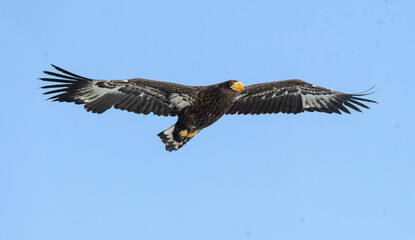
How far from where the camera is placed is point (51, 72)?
12.6 metres

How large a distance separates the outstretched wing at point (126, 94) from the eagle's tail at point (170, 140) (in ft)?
1.41

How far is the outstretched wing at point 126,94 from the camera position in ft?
42.7

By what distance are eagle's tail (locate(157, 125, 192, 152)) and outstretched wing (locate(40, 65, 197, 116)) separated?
16.9 inches

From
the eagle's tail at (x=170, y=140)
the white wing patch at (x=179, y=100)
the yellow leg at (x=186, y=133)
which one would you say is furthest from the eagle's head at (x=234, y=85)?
the eagle's tail at (x=170, y=140)

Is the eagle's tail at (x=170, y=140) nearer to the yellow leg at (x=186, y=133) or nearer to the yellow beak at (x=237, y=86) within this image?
the yellow leg at (x=186, y=133)

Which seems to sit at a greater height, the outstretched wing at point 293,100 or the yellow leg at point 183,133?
the outstretched wing at point 293,100

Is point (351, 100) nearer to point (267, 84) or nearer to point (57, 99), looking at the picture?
point (267, 84)

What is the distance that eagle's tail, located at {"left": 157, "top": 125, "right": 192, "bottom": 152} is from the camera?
13.8 metres

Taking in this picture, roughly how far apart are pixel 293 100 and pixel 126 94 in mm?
4486

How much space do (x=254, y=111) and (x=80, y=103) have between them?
4541 mm

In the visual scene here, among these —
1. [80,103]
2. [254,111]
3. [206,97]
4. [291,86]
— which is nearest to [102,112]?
[80,103]

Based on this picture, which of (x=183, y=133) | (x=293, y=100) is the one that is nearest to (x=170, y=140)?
(x=183, y=133)

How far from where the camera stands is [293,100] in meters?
15.1

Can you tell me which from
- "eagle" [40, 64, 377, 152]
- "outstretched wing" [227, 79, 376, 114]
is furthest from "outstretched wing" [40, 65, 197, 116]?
"outstretched wing" [227, 79, 376, 114]
